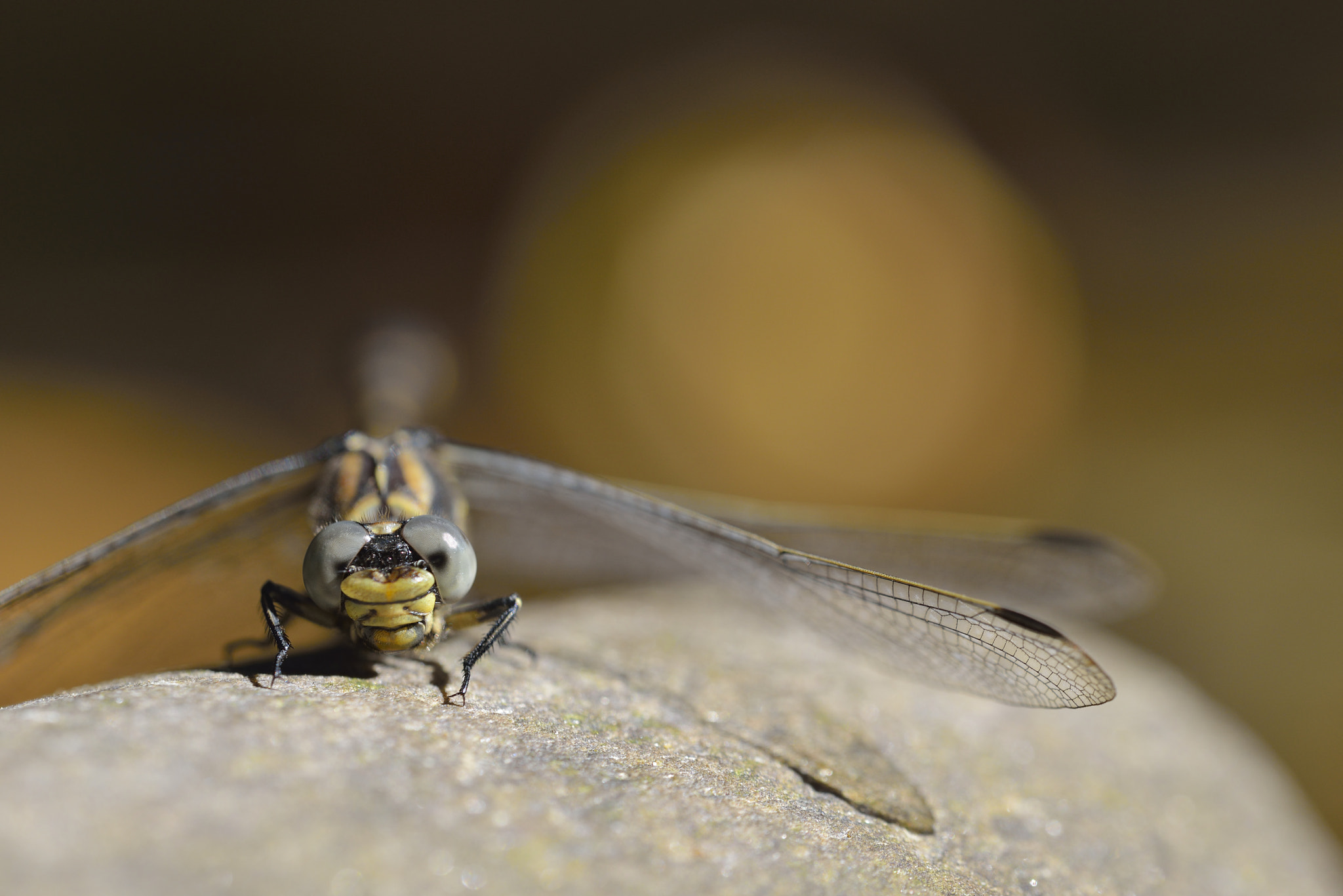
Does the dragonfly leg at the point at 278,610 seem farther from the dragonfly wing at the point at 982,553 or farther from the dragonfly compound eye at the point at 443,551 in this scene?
the dragonfly wing at the point at 982,553

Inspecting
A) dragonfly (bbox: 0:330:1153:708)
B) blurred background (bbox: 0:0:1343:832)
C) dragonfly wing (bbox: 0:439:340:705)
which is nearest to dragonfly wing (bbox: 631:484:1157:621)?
dragonfly (bbox: 0:330:1153:708)

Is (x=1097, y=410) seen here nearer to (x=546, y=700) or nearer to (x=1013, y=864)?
(x=1013, y=864)

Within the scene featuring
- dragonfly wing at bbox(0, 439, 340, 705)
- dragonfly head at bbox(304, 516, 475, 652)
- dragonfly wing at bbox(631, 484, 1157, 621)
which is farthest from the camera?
dragonfly wing at bbox(631, 484, 1157, 621)

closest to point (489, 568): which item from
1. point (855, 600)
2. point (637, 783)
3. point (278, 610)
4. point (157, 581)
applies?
point (157, 581)

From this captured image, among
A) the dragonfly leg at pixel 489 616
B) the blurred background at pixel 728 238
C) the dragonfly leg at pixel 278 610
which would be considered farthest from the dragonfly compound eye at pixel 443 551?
the blurred background at pixel 728 238

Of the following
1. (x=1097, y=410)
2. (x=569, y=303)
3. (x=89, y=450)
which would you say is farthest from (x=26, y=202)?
(x=1097, y=410)

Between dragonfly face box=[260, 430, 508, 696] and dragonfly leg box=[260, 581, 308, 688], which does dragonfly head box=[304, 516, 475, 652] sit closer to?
dragonfly face box=[260, 430, 508, 696]
